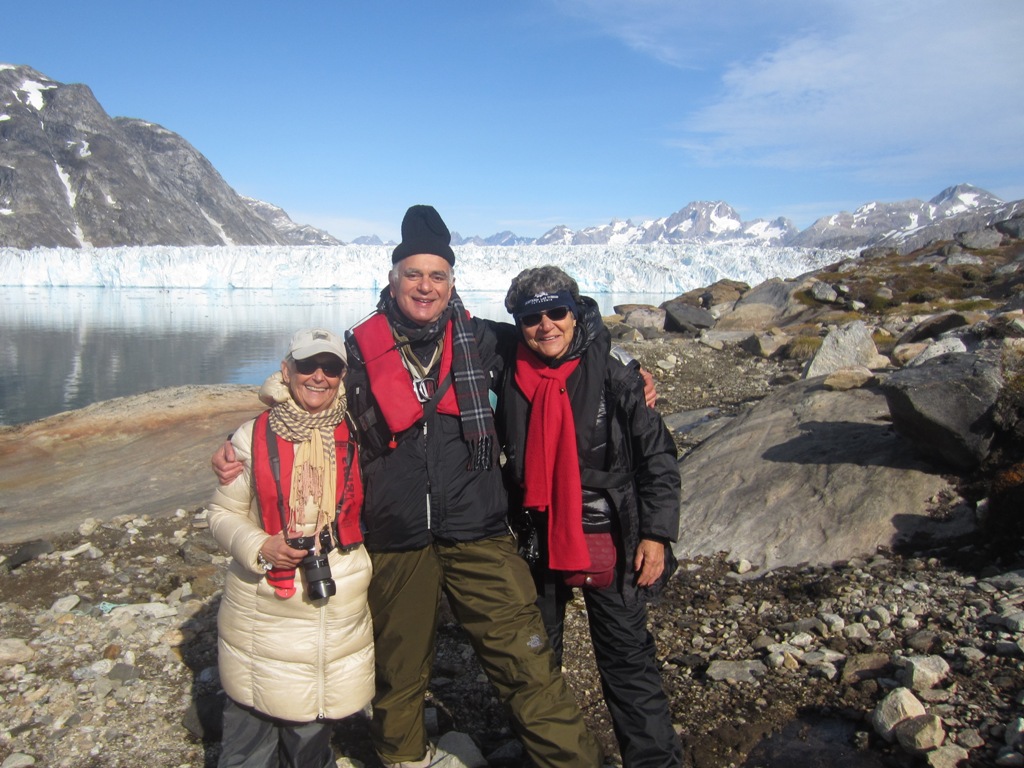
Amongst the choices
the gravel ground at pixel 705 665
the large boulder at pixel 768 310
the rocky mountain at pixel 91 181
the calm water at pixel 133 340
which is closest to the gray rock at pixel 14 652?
the gravel ground at pixel 705 665

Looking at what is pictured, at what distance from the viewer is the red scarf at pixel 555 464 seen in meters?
2.55

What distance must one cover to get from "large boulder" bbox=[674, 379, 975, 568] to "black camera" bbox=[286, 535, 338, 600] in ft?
8.81

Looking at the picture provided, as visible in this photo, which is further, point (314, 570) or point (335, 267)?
point (335, 267)

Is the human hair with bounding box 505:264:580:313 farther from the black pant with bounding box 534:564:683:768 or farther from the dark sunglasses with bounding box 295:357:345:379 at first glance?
the black pant with bounding box 534:564:683:768

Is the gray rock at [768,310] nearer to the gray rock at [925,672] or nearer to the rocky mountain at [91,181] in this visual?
the gray rock at [925,672]

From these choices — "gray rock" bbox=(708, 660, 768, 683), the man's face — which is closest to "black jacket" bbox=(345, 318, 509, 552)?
the man's face

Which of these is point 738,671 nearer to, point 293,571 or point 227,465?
point 293,571

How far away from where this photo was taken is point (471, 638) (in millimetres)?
2625

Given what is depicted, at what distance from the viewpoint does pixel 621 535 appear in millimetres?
2635

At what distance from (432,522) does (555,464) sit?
450 millimetres

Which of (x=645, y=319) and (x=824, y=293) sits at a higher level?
(x=824, y=293)

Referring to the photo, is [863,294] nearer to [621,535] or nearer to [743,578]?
[743,578]

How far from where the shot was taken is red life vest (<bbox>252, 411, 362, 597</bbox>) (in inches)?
94.3

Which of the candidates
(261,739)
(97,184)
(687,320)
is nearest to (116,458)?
(261,739)
